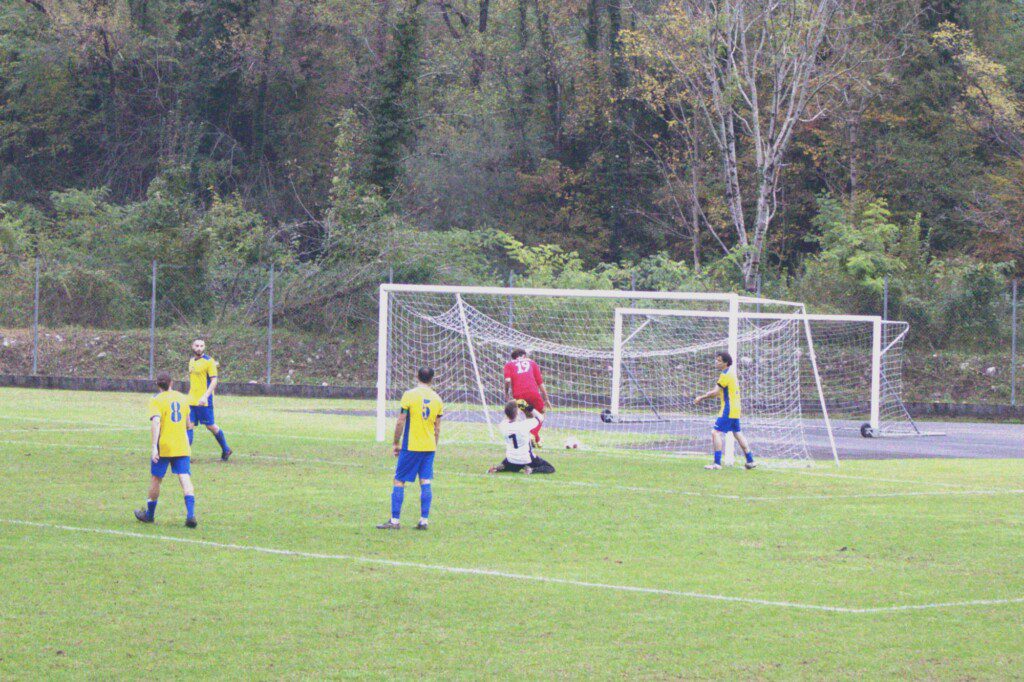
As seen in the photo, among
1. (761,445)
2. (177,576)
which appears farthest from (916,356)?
(177,576)

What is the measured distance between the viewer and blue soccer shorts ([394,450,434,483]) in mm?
12438

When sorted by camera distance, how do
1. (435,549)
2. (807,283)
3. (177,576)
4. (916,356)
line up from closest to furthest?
(177,576) < (435,549) < (916,356) < (807,283)

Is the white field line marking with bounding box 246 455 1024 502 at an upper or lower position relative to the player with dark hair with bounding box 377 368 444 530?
lower

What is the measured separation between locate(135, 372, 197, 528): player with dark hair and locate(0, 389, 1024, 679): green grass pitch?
1.26 feet

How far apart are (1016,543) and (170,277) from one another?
32.4m

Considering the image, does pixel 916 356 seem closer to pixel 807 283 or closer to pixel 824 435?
pixel 807 283

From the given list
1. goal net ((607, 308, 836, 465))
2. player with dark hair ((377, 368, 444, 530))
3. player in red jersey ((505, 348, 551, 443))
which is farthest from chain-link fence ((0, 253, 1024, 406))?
player with dark hair ((377, 368, 444, 530))

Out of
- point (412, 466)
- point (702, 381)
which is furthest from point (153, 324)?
point (412, 466)

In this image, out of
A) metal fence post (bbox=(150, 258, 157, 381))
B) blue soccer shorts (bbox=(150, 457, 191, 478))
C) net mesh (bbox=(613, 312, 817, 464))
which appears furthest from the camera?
metal fence post (bbox=(150, 258, 157, 381))

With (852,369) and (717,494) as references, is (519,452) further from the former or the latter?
(852,369)

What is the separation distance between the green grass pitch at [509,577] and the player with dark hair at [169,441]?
384 mm

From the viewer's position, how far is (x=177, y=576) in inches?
389

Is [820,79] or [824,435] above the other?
[820,79]

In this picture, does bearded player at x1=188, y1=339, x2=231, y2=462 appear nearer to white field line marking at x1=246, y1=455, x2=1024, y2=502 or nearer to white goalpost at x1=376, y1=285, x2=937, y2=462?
white field line marking at x1=246, y1=455, x2=1024, y2=502
